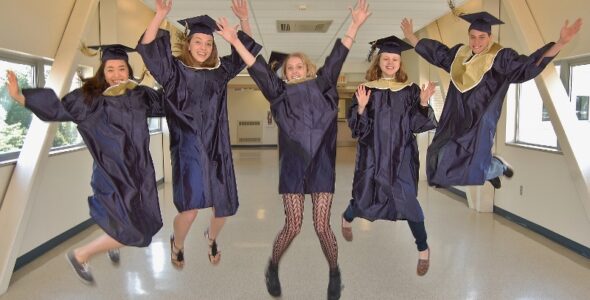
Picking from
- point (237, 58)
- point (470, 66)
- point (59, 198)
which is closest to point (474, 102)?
point (470, 66)

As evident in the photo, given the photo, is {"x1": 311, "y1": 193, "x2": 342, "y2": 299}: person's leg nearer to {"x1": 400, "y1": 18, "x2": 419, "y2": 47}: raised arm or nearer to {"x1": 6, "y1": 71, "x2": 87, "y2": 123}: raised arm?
{"x1": 400, "y1": 18, "x2": 419, "y2": 47}: raised arm

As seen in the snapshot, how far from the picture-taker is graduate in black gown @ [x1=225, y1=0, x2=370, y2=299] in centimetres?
297

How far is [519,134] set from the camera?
6.18 metres

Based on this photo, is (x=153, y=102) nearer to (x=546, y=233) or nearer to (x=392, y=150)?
(x=392, y=150)

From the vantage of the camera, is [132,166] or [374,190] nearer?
[132,166]

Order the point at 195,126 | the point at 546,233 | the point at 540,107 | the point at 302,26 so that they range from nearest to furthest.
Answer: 1. the point at 195,126
2. the point at 546,233
3. the point at 540,107
4. the point at 302,26

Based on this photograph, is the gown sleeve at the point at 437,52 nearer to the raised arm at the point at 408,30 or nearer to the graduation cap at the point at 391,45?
the raised arm at the point at 408,30

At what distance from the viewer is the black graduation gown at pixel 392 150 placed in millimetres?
3092

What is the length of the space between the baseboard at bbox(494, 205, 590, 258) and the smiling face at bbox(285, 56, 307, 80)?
3.48m

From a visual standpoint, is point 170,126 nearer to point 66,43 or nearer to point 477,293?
point 66,43

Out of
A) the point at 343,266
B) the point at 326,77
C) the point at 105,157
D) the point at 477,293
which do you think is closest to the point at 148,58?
the point at 105,157

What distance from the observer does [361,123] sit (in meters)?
3.14

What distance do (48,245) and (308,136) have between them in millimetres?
3271

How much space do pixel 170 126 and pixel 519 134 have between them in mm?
5015
